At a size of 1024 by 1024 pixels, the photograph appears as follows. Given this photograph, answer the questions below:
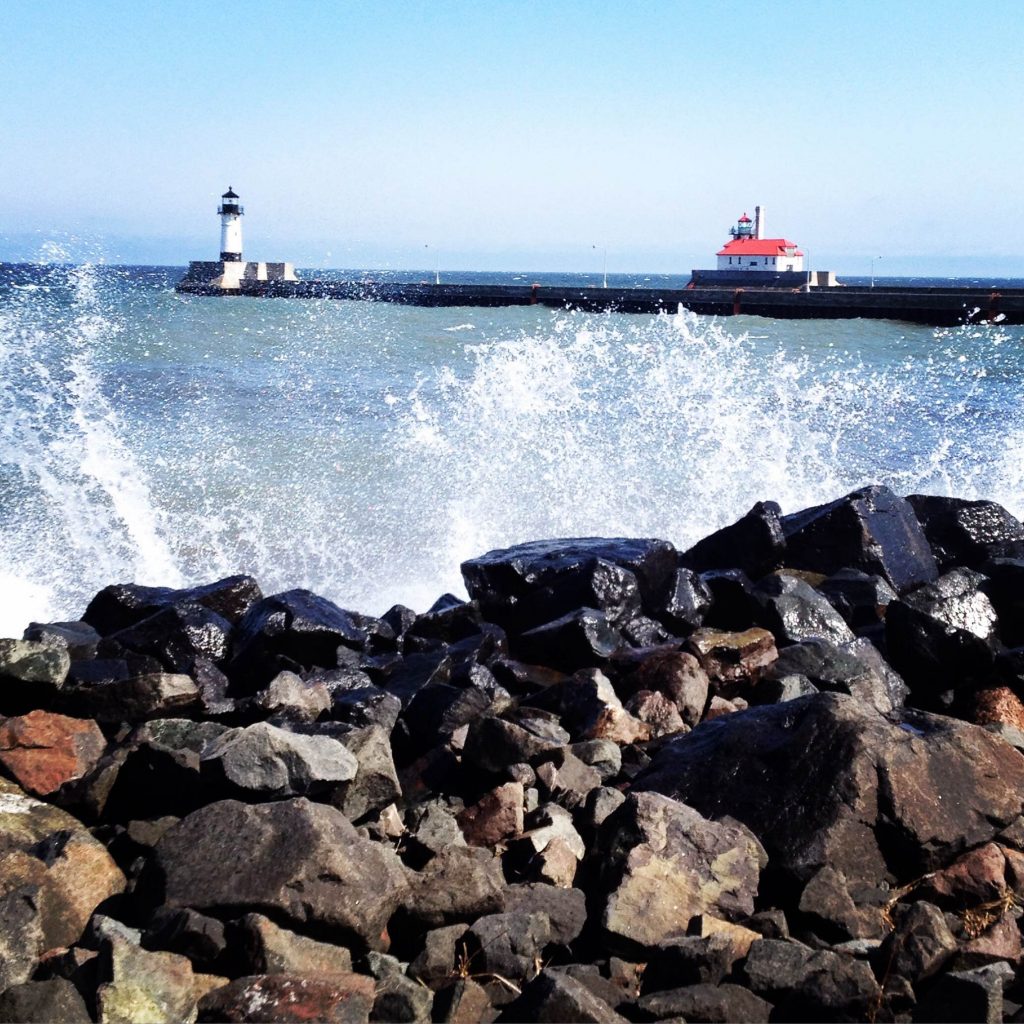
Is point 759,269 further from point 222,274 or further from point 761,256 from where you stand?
point 222,274

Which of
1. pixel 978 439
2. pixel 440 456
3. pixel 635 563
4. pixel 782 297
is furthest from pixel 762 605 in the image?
pixel 782 297

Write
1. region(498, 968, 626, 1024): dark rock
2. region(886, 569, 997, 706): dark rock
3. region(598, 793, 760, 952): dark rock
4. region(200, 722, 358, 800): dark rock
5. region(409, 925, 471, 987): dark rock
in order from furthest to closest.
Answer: region(886, 569, 997, 706): dark rock, region(200, 722, 358, 800): dark rock, region(598, 793, 760, 952): dark rock, region(409, 925, 471, 987): dark rock, region(498, 968, 626, 1024): dark rock

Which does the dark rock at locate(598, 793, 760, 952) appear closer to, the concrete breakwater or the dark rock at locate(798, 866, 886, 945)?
the dark rock at locate(798, 866, 886, 945)

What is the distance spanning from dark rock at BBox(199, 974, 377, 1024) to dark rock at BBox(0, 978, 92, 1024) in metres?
0.24

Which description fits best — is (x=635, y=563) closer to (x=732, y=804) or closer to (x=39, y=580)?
(x=732, y=804)

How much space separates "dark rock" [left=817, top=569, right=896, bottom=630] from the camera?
5363 mm

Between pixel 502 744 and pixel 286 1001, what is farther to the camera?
pixel 502 744

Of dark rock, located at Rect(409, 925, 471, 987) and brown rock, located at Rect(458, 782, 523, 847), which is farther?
brown rock, located at Rect(458, 782, 523, 847)

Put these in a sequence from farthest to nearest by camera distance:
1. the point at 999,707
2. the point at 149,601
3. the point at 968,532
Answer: the point at 968,532 → the point at 149,601 → the point at 999,707

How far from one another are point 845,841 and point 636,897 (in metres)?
0.58

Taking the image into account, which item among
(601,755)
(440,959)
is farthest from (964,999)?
(601,755)

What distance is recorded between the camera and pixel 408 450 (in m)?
10.1

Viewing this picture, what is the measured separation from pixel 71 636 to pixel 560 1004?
129 inches

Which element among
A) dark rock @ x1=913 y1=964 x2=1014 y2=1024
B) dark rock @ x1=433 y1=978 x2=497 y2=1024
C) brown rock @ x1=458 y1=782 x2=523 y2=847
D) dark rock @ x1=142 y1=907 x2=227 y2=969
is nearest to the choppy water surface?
brown rock @ x1=458 y1=782 x2=523 y2=847
